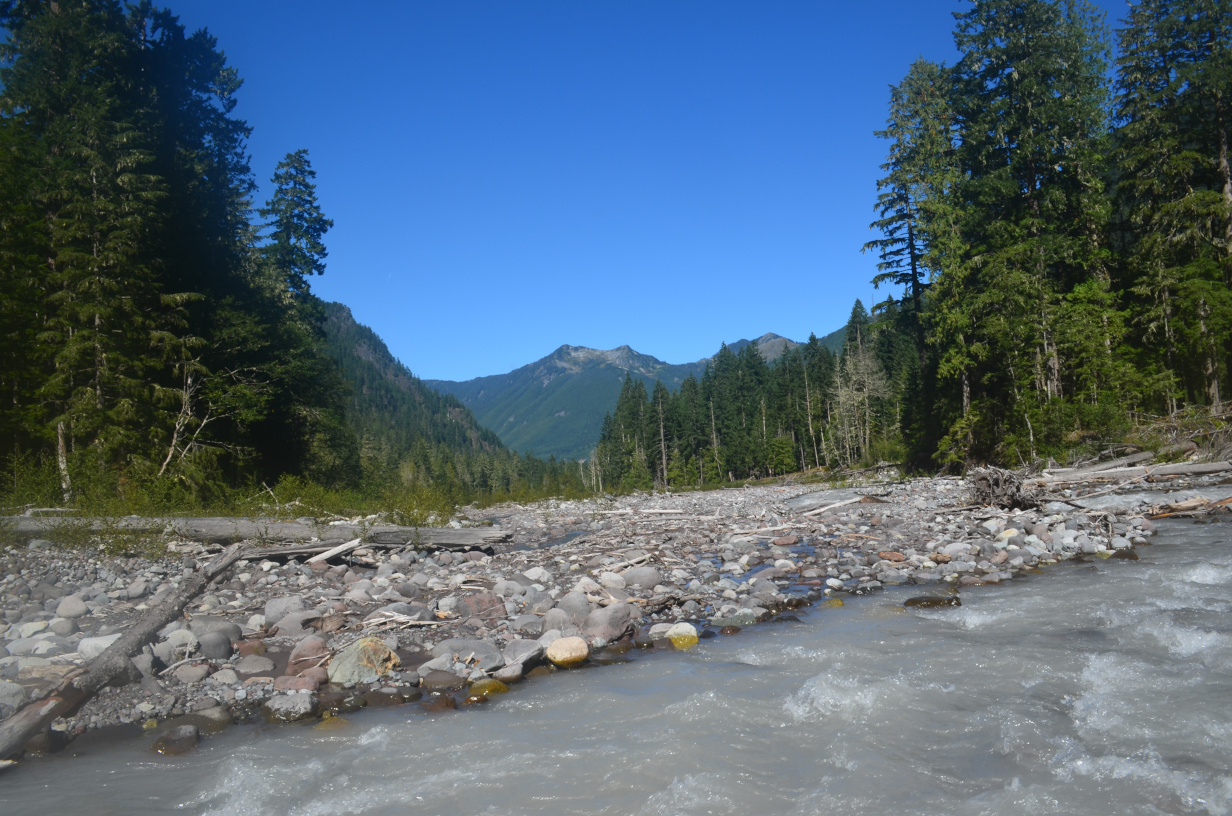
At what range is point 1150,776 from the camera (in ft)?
11.5

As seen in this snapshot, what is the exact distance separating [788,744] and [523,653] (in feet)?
8.93

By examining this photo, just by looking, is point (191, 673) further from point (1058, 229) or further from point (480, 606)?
point (1058, 229)

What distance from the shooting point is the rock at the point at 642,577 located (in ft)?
29.6

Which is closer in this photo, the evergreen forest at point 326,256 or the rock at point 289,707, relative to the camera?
the rock at point 289,707

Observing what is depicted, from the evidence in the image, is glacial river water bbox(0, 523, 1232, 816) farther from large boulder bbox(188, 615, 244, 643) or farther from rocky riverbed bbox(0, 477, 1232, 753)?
large boulder bbox(188, 615, 244, 643)

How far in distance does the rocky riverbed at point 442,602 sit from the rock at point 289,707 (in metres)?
0.02

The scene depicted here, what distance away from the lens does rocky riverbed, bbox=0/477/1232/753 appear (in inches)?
213

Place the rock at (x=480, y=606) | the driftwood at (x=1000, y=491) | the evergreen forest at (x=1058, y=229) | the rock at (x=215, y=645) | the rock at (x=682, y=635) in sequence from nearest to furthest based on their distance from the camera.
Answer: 1. the rock at (x=215, y=645)
2. the rock at (x=682, y=635)
3. the rock at (x=480, y=606)
4. the driftwood at (x=1000, y=491)
5. the evergreen forest at (x=1058, y=229)

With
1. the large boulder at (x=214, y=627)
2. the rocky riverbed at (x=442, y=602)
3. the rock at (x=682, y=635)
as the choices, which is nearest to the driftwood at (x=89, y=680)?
the rocky riverbed at (x=442, y=602)

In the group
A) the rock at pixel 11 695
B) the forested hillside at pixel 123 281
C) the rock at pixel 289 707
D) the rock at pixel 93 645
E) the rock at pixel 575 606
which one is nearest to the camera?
the rock at pixel 11 695

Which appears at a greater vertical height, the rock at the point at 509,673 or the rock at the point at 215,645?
the rock at the point at 215,645

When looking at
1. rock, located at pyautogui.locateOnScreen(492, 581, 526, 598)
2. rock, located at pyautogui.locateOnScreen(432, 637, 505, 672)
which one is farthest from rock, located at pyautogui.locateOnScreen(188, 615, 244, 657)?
rock, located at pyautogui.locateOnScreen(492, 581, 526, 598)

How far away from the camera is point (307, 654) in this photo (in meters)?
6.09

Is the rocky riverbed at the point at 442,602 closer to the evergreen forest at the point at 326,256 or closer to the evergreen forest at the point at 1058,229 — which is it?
the evergreen forest at the point at 326,256
